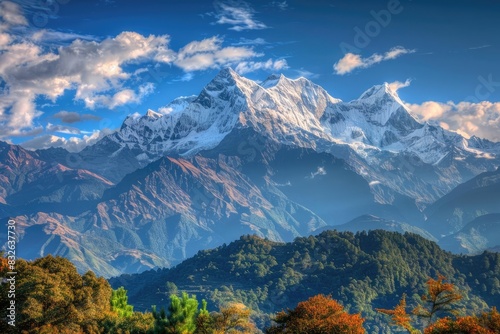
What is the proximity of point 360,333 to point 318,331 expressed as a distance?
29.2ft

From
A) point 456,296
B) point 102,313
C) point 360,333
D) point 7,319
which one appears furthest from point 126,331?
point 456,296

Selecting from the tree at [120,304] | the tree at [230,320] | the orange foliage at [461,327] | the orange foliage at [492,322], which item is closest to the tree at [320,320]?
the tree at [230,320]

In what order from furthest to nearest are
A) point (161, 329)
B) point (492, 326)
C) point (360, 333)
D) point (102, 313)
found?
point (102, 313), point (161, 329), point (360, 333), point (492, 326)

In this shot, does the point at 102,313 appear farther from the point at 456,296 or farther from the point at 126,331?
the point at 456,296

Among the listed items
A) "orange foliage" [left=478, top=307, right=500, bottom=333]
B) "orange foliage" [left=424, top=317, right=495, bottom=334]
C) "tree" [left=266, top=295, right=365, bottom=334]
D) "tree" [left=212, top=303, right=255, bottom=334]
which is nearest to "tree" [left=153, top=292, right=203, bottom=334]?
"tree" [left=212, top=303, right=255, bottom=334]

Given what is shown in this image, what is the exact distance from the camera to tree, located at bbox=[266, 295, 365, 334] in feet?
369

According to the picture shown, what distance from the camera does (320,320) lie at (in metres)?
118

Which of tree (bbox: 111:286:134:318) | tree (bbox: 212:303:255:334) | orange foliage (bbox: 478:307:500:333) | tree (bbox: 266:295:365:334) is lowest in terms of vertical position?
orange foliage (bbox: 478:307:500:333)

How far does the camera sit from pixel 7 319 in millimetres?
126875

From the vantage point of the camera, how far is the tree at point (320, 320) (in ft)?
369

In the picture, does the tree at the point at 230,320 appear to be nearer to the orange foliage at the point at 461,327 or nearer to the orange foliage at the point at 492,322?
the orange foliage at the point at 461,327

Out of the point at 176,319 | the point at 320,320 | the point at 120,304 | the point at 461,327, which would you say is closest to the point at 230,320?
the point at 176,319

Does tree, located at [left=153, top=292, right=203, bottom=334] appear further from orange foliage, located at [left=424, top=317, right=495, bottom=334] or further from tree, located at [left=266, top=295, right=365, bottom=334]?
orange foliage, located at [left=424, top=317, right=495, bottom=334]

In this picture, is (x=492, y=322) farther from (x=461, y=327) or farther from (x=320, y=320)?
(x=320, y=320)
